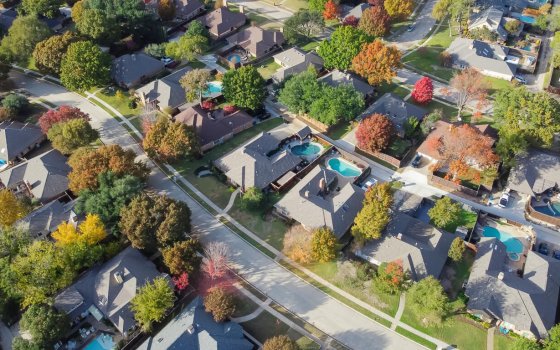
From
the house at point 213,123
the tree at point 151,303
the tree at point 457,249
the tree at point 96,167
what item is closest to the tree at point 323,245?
the tree at point 457,249

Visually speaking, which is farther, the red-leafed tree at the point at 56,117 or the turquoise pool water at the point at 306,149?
the turquoise pool water at the point at 306,149

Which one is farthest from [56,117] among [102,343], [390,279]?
[390,279]

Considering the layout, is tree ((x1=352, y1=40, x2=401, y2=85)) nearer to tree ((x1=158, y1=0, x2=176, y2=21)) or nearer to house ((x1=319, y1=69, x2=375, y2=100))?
house ((x1=319, y1=69, x2=375, y2=100))

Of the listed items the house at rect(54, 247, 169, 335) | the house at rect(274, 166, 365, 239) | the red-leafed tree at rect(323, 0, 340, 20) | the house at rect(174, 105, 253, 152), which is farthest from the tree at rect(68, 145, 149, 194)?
the red-leafed tree at rect(323, 0, 340, 20)

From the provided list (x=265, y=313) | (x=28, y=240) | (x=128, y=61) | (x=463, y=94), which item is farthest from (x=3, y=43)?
(x=463, y=94)

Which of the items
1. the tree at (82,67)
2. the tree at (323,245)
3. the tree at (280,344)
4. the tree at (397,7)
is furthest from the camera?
the tree at (397,7)

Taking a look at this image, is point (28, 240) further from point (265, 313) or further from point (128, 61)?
point (128, 61)

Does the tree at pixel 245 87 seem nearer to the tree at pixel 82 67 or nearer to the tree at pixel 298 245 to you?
the tree at pixel 82 67
